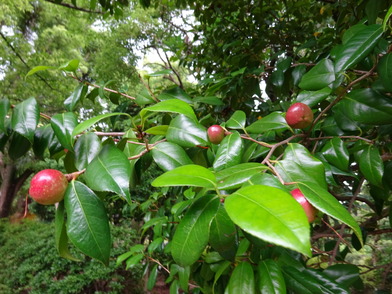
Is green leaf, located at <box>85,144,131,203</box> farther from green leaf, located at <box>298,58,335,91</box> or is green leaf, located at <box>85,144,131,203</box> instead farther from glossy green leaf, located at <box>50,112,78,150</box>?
green leaf, located at <box>298,58,335,91</box>

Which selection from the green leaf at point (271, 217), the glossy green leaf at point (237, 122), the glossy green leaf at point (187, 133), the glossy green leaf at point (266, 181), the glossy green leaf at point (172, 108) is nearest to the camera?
the green leaf at point (271, 217)

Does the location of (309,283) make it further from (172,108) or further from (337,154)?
(172,108)

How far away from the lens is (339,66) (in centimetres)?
53

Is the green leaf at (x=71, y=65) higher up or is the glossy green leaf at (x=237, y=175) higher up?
the green leaf at (x=71, y=65)

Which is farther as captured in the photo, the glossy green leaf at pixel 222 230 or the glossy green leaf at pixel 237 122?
the glossy green leaf at pixel 237 122

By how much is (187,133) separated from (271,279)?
34 centimetres

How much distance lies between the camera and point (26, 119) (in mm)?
548

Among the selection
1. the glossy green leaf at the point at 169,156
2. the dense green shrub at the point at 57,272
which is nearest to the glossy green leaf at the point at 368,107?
the glossy green leaf at the point at 169,156

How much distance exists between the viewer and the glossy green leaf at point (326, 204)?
1.04 ft

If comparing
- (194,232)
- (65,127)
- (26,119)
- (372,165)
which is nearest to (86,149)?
(65,127)

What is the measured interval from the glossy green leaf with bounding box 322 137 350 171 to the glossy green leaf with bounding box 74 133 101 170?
53 centimetres

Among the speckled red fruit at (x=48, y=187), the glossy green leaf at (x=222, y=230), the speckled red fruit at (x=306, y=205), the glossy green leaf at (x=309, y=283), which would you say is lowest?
the glossy green leaf at (x=309, y=283)

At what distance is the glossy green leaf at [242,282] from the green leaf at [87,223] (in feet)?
0.94

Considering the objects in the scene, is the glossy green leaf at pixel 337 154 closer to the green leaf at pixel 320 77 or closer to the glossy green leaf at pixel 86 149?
the green leaf at pixel 320 77
